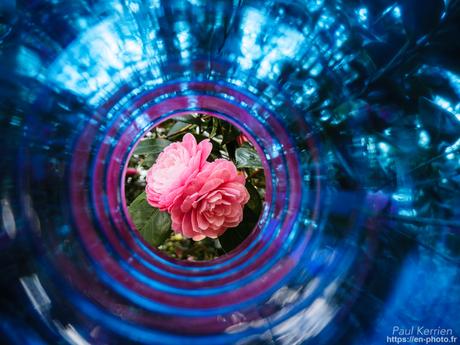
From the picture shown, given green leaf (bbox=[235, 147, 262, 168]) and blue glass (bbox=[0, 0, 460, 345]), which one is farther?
green leaf (bbox=[235, 147, 262, 168])

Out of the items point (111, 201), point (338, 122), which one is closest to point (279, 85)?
point (338, 122)

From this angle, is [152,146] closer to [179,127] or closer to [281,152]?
[179,127]

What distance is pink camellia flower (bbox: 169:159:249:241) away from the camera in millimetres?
380

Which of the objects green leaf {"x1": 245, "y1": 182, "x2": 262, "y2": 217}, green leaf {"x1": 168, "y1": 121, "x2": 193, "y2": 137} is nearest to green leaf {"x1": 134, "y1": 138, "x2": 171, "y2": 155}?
green leaf {"x1": 168, "y1": 121, "x2": 193, "y2": 137}

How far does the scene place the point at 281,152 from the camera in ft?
1.30

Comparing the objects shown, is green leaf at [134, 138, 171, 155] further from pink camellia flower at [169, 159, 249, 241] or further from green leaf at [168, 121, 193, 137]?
pink camellia flower at [169, 159, 249, 241]

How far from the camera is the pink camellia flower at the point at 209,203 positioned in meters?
0.38

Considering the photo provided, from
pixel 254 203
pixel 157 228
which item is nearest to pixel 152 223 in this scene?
pixel 157 228

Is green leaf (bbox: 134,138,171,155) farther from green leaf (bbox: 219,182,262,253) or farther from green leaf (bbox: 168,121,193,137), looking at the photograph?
green leaf (bbox: 219,182,262,253)

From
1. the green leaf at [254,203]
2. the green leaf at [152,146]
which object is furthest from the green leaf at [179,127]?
the green leaf at [254,203]

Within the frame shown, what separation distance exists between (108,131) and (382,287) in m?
0.27

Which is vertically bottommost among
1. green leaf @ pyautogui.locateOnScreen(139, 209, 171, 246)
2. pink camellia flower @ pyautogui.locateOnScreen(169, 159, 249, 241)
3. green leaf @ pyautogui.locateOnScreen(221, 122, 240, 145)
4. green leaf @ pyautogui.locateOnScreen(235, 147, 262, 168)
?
green leaf @ pyautogui.locateOnScreen(139, 209, 171, 246)

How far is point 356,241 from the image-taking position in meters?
0.36

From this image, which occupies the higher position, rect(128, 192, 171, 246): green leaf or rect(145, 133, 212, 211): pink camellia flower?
rect(145, 133, 212, 211): pink camellia flower
